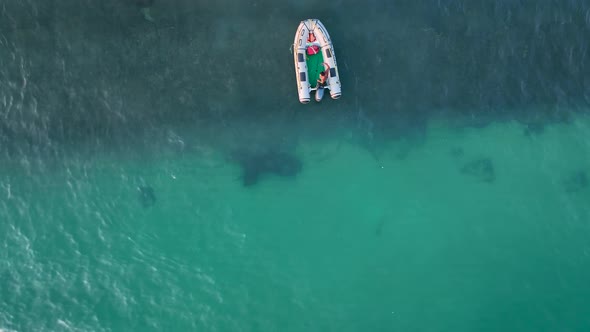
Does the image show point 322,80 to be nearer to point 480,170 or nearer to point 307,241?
point 307,241

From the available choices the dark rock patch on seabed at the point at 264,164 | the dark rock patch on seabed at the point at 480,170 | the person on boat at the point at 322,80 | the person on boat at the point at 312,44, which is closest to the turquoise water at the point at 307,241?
the dark rock patch on seabed at the point at 480,170

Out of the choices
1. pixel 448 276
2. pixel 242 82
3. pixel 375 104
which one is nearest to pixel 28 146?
pixel 242 82

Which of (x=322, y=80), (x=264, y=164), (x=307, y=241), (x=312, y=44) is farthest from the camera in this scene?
(x=312, y=44)

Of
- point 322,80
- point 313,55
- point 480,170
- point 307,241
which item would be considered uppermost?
point 313,55

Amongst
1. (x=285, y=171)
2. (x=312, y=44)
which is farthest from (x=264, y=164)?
(x=312, y=44)

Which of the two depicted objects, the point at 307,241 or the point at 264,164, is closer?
the point at 307,241

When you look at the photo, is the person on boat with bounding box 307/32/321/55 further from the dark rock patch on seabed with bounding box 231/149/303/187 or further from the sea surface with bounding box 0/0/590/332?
the dark rock patch on seabed with bounding box 231/149/303/187

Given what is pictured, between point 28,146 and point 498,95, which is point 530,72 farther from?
point 28,146
